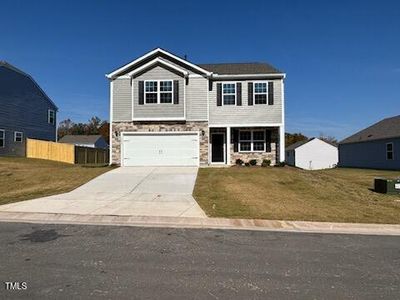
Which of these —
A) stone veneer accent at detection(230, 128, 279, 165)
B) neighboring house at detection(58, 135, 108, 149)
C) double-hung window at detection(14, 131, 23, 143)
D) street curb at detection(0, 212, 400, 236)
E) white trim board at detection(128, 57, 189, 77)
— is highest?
white trim board at detection(128, 57, 189, 77)

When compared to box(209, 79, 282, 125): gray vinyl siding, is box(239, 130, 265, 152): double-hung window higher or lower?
lower

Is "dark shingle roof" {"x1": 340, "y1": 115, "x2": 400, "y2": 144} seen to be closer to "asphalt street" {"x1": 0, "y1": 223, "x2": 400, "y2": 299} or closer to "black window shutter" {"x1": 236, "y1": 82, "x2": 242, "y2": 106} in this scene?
"black window shutter" {"x1": 236, "y1": 82, "x2": 242, "y2": 106}

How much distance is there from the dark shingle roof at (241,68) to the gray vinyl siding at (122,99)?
5950 mm

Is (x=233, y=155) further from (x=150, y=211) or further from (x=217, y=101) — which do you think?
(x=150, y=211)

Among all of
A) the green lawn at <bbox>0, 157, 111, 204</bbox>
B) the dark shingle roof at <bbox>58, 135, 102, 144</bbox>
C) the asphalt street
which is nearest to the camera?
the asphalt street

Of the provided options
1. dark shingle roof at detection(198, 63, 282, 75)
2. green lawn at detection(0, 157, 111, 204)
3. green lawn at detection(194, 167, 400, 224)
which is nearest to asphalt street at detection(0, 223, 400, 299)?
green lawn at detection(194, 167, 400, 224)

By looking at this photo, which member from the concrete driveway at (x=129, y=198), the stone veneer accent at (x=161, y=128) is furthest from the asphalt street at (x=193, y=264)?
the stone veneer accent at (x=161, y=128)

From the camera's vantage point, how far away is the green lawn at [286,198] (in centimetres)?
1138

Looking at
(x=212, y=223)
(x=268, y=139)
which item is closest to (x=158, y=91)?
(x=268, y=139)

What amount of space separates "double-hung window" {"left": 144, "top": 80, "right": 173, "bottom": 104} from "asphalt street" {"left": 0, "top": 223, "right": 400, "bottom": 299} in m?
16.4

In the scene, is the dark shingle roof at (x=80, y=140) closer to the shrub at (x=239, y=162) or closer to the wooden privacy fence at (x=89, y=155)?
the wooden privacy fence at (x=89, y=155)

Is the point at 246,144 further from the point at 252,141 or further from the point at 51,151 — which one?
the point at 51,151

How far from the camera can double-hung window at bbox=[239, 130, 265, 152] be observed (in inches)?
1017

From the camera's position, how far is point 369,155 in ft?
132
